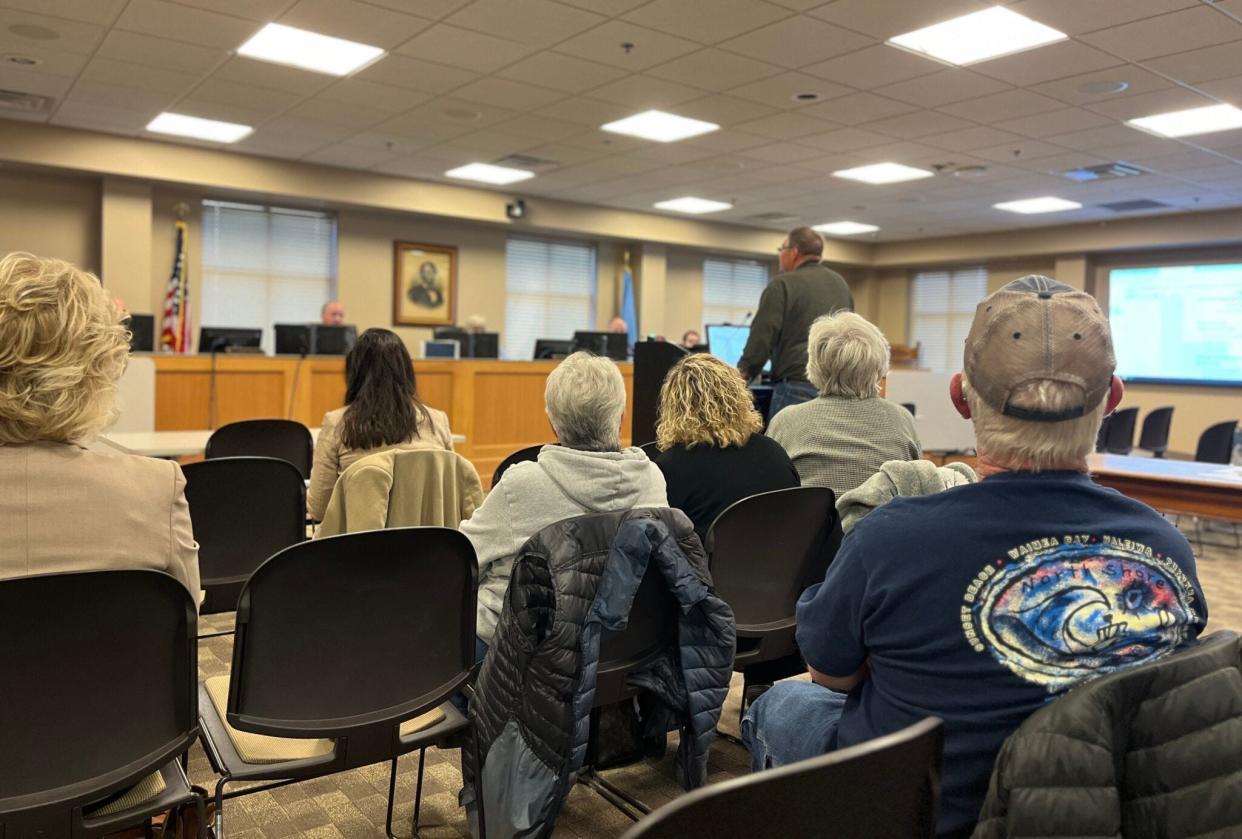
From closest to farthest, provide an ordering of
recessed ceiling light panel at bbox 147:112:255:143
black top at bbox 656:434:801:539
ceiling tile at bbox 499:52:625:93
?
black top at bbox 656:434:801:539
ceiling tile at bbox 499:52:625:93
recessed ceiling light panel at bbox 147:112:255:143

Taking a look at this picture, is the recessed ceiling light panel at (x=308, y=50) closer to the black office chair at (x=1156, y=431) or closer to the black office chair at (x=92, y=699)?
the black office chair at (x=92, y=699)

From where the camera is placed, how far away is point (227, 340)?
7039 mm

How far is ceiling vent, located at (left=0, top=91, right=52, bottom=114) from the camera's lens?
672 centimetres

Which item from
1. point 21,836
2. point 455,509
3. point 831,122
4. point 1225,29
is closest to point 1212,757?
point 21,836

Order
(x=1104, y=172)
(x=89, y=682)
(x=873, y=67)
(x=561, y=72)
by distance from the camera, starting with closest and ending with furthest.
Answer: (x=89, y=682) → (x=873, y=67) → (x=561, y=72) → (x=1104, y=172)

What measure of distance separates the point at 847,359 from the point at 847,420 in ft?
0.61

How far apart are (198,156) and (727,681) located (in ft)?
26.9

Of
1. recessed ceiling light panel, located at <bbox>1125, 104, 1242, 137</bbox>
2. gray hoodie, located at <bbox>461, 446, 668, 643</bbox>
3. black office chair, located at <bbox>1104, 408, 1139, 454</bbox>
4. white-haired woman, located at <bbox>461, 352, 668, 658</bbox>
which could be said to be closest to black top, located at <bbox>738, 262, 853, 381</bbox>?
white-haired woman, located at <bbox>461, 352, 668, 658</bbox>

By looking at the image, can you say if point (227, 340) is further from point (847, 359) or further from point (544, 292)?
point (847, 359)

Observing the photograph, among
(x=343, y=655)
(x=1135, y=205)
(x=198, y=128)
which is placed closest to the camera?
(x=343, y=655)

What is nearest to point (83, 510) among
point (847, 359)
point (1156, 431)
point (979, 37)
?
point (847, 359)

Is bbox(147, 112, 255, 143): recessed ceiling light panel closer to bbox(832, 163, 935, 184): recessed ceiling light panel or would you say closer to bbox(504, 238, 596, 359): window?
bbox(504, 238, 596, 359): window

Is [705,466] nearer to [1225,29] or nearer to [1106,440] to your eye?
[1225,29]

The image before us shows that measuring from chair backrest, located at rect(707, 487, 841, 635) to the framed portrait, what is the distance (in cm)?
864
